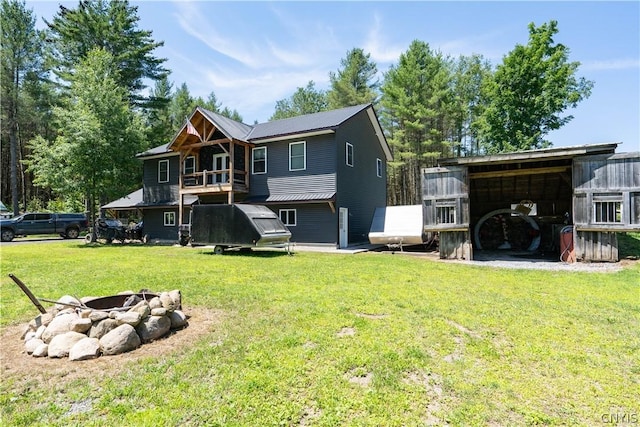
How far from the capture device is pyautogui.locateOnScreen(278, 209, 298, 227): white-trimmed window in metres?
17.7

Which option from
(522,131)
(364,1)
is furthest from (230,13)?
(522,131)

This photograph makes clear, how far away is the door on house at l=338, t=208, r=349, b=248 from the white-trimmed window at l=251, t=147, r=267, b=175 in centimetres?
499

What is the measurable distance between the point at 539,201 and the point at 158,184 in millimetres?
22552

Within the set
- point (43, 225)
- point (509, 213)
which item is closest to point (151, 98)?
point (43, 225)

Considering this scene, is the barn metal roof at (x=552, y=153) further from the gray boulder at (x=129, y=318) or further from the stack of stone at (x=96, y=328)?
the gray boulder at (x=129, y=318)

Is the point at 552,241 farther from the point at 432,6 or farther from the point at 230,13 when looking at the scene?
the point at 230,13

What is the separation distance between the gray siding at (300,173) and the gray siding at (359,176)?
0.47 meters

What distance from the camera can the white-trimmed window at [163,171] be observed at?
71.6 feet

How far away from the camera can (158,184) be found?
72.6ft

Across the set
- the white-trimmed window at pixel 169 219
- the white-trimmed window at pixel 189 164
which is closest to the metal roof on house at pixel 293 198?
the white-trimmed window at pixel 189 164

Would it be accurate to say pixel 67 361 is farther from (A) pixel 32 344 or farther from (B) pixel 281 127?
(B) pixel 281 127

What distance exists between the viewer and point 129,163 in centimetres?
1981

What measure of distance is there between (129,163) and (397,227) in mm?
15984

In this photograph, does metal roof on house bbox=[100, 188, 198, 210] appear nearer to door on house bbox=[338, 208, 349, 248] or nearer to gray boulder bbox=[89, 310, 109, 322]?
door on house bbox=[338, 208, 349, 248]
